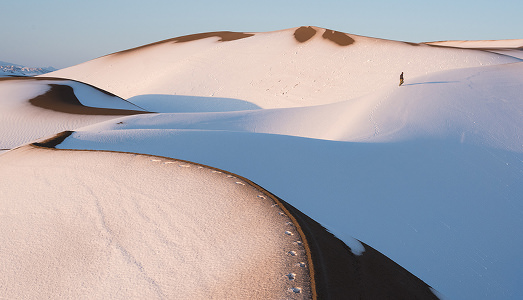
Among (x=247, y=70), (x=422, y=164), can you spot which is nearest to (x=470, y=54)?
(x=247, y=70)

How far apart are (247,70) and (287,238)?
109 feet

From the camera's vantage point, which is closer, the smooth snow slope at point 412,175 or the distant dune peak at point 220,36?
the smooth snow slope at point 412,175

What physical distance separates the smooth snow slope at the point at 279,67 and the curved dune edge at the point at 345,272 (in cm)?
2519

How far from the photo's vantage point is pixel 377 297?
311 centimetres

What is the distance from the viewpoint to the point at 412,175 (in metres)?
8.77

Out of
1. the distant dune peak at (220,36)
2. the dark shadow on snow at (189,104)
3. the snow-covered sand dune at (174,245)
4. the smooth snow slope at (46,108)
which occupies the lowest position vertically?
the dark shadow on snow at (189,104)

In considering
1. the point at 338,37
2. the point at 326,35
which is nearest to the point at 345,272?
the point at 338,37

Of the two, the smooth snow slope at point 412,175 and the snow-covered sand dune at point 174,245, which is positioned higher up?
the snow-covered sand dune at point 174,245

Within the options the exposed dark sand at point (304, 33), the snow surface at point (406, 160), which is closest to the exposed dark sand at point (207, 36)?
the exposed dark sand at point (304, 33)

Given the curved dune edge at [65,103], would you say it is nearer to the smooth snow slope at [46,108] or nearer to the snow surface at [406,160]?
the smooth snow slope at [46,108]

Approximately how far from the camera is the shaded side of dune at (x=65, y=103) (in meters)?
19.6

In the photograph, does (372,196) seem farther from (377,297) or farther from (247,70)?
(247,70)

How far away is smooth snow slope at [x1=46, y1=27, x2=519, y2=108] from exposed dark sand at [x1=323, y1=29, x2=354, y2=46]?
0.53ft

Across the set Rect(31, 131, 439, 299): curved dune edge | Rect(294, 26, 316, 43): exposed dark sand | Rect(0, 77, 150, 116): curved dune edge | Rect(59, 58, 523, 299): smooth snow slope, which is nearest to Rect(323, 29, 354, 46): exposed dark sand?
Rect(294, 26, 316, 43): exposed dark sand
